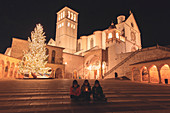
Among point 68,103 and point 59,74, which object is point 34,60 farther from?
point 68,103

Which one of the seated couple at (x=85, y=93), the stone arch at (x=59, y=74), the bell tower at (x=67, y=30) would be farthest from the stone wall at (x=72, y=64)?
the seated couple at (x=85, y=93)

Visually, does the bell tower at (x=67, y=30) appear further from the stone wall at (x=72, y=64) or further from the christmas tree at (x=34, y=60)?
the christmas tree at (x=34, y=60)

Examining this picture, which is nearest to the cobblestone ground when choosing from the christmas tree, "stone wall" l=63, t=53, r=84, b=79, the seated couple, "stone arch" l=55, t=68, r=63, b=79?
the seated couple

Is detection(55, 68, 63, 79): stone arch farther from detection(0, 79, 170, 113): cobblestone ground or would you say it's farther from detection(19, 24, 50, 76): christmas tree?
detection(0, 79, 170, 113): cobblestone ground

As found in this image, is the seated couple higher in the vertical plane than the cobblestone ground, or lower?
higher

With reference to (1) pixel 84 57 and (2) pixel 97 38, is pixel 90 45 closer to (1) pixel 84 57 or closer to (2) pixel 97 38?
(2) pixel 97 38

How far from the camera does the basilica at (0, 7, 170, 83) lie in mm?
19734

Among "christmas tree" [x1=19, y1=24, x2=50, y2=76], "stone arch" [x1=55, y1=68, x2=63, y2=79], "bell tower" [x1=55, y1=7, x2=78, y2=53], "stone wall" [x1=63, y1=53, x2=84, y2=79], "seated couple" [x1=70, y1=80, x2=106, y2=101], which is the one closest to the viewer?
"seated couple" [x1=70, y1=80, x2=106, y2=101]

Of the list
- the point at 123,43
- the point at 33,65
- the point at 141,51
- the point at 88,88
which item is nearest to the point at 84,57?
the point at 123,43

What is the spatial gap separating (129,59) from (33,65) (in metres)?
19.0

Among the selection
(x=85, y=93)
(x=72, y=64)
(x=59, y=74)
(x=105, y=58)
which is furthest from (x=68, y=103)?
(x=72, y=64)

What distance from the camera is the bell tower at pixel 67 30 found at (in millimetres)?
43478

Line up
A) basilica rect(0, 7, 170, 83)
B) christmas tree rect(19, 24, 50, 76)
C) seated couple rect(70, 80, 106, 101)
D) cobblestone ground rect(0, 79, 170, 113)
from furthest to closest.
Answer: basilica rect(0, 7, 170, 83) → christmas tree rect(19, 24, 50, 76) → seated couple rect(70, 80, 106, 101) → cobblestone ground rect(0, 79, 170, 113)

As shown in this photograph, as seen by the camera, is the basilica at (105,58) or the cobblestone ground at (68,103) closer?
the cobblestone ground at (68,103)
